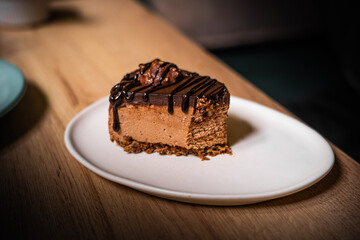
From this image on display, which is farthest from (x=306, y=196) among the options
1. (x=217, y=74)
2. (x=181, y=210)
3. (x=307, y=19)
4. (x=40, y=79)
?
(x=307, y=19)

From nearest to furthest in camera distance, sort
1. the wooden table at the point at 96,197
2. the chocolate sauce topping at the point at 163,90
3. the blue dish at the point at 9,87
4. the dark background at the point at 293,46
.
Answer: the wooden table at the point at 96,197, the chocolate sauce topping at the point at 163,90, the blue dish at the point at 9,87, the dark background at the point at 293,46

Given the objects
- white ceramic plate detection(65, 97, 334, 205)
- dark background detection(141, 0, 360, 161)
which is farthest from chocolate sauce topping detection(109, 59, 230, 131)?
dark background detection(141, 0, 360, 161)

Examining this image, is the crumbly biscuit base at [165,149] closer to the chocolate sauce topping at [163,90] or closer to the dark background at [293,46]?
the chocolate sauce topping at [163,90]

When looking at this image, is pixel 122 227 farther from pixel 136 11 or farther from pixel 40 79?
pixel 136 11

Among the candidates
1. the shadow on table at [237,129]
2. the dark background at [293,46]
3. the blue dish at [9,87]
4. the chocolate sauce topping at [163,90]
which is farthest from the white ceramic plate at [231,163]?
the dark background at [293,46]

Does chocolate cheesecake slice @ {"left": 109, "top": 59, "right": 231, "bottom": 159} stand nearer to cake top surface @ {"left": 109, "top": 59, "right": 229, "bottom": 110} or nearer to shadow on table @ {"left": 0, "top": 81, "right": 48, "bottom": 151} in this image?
cake top surface @ {"left": 109, "top": 59, "right": 229, "bottom": 110}

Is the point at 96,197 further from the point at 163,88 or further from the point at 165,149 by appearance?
the point at 163,88

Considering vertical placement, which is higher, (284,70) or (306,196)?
(306,196)
